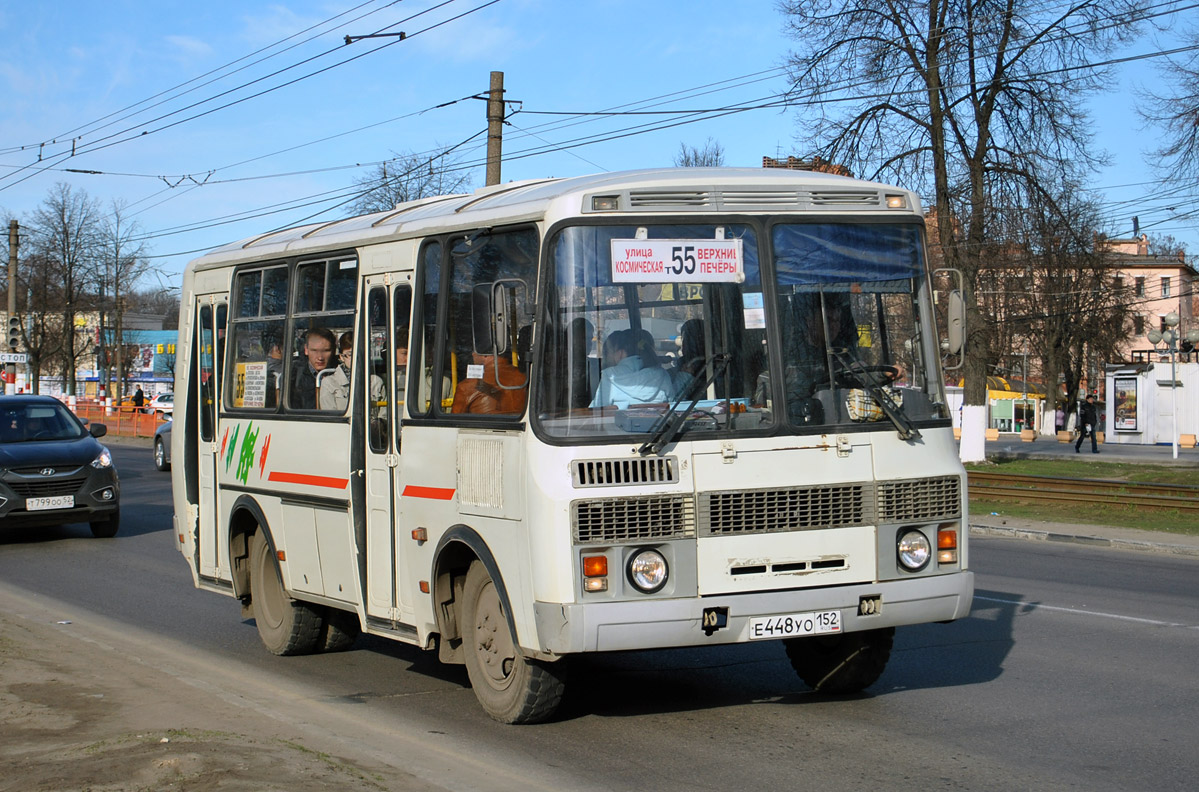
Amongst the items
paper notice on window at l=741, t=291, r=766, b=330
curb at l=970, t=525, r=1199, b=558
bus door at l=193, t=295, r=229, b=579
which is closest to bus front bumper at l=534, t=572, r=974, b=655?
paper notice on window at l=741, t=291, r=766, b=330

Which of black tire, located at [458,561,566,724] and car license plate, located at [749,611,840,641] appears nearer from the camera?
car license plate, located at [749,611,840,641]

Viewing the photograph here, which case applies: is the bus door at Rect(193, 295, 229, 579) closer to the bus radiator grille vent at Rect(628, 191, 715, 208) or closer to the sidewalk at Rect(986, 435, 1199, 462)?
the bus radiator grille vent at Rect(628, 191, 715, 208)

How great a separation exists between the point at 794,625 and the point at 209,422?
5.49m

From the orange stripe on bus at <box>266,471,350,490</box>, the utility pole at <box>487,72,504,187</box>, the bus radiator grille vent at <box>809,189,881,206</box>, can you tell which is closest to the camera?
the bus radiator grille vent at <box>809,189,881,206</box>

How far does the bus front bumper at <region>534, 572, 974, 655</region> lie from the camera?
A: 6293 millimetres

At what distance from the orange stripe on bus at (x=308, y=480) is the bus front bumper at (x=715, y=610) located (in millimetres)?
2413

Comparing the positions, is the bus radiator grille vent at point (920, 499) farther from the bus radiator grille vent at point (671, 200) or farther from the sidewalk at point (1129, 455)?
the sidewalk at point (1129, 455)

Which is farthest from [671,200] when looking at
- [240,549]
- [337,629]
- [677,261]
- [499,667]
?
[240,549]

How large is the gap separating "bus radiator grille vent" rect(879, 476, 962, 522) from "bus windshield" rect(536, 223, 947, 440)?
341 mm

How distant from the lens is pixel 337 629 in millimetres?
9586

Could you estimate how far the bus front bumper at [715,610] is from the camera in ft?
20.6

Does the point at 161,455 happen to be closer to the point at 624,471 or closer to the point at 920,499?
the point at 624,471

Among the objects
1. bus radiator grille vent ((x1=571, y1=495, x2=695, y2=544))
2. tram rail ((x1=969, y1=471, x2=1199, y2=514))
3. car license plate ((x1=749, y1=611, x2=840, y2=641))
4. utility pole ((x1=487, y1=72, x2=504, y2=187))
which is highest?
utility pole ((x1=487, y1=72, x2=504, y2=187))

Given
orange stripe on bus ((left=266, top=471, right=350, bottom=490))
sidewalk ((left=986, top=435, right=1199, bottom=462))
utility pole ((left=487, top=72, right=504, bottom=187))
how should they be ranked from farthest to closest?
1. sidewalk ((left=986, top=435, right=1199, bottom=462))
2. utility pole ((left=487, top=72, right=504, bottom=187))
3. orange stripe on bus ((left=266, top=471, right=350, bottom=490))
